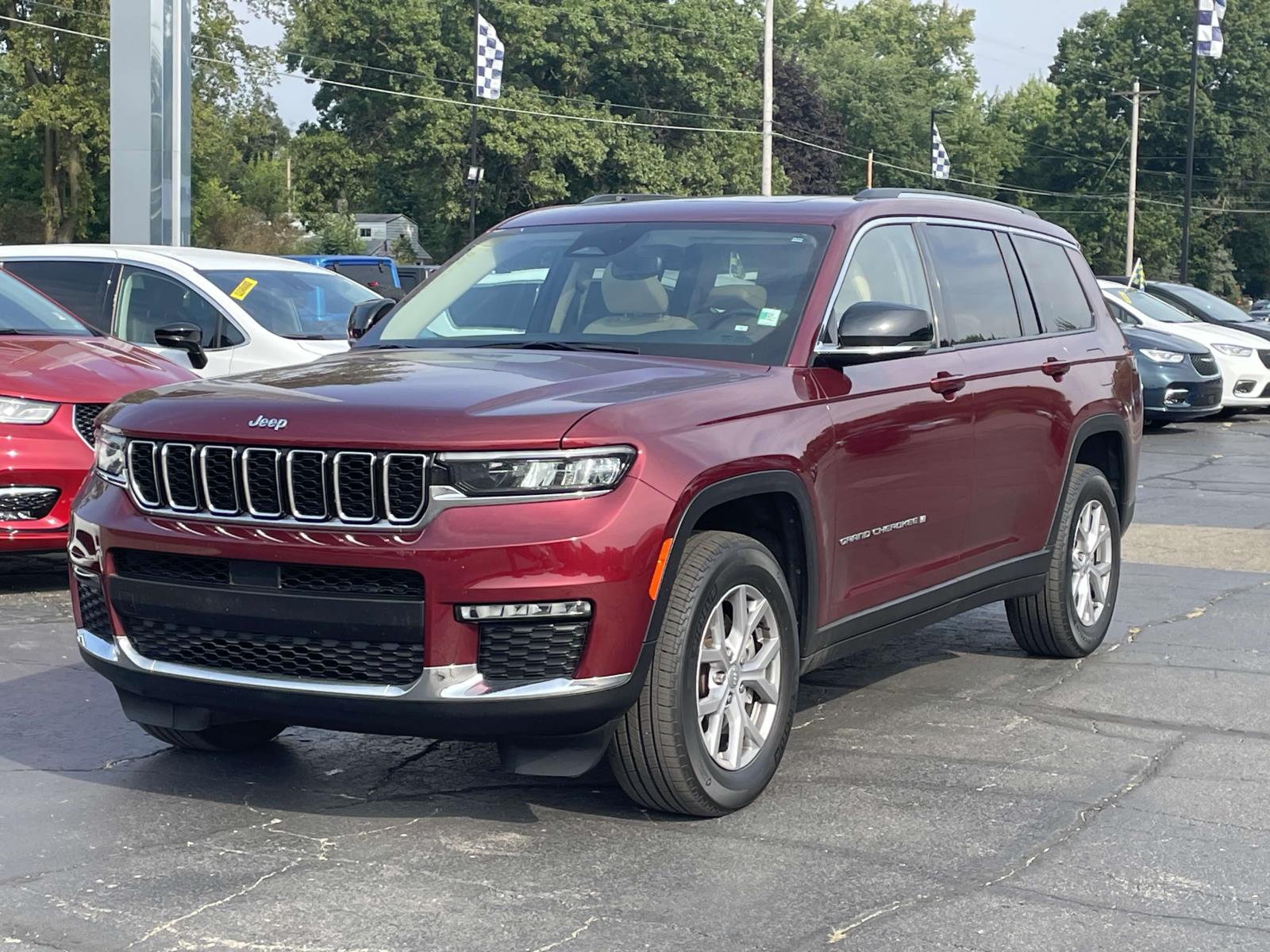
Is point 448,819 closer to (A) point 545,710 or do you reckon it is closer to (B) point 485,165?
(A) point 545,710

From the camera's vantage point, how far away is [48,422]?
8.32 m

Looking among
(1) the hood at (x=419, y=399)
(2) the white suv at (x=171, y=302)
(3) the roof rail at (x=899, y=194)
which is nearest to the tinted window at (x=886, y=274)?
(3) the roof rail at (x=899, y=194)

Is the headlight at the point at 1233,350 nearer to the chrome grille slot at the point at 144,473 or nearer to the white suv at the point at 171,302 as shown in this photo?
the white suv at the point at 171,302

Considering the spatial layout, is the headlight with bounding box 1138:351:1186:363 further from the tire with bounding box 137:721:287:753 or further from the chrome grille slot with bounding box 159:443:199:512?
the chrome grille slot with bounding box 159:443:199:512

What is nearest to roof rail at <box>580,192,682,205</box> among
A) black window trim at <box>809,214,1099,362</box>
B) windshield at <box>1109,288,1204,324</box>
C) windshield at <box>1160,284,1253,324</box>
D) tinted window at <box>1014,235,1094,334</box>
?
black window trim at <box>809,214,1099,362</box>

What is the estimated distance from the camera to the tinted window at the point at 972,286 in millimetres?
6242

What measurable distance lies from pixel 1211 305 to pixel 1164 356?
400 centimetres

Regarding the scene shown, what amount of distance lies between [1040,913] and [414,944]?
1.46 meters

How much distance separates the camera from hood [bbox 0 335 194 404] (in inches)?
331

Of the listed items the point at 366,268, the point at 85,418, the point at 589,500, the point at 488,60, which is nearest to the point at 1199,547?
the point at 85,418

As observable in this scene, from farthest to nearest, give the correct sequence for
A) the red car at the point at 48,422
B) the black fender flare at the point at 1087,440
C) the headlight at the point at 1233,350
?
the headlight at the point at 1233,350 < the red car at the point at 48,422 < the black fender flare at the point at 1087,440

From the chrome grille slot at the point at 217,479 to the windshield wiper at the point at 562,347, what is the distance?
122cm

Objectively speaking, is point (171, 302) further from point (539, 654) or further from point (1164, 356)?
point (1164, 356)

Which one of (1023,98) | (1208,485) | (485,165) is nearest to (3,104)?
(485,165)
